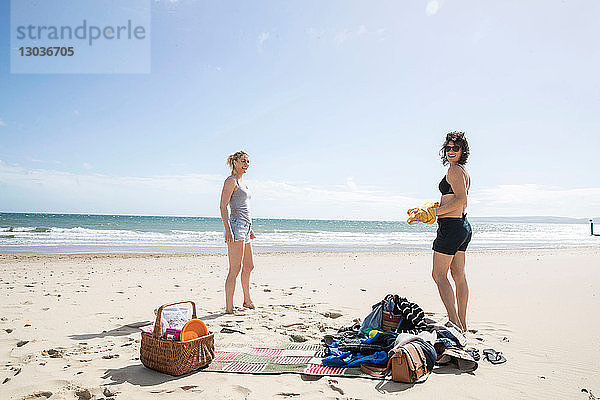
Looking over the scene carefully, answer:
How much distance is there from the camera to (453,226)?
14.5ft

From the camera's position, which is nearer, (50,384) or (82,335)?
(50,384)

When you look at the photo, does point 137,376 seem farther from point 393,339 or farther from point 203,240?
point 203,240

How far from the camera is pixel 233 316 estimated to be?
5309mm

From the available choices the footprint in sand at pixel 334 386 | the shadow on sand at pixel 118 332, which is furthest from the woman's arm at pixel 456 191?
the shadow on sand at pixel 118 332

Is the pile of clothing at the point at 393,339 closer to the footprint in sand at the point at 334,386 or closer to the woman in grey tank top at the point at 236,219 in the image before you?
the footprint in sand at the point at 334,386

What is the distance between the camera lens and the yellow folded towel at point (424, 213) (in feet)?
14.5

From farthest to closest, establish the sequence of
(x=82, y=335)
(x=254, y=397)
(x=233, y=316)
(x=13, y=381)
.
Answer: (x=233, y=316)
(x=82, y=335)
(x=13, y=381)
(x=254, y=397)

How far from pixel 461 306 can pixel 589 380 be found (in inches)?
58.8

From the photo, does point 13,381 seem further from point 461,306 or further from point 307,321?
point 461,306

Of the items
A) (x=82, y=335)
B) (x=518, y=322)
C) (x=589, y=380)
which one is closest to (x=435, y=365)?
(x=589, y=380)

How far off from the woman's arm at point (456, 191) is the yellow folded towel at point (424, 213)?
8 cm

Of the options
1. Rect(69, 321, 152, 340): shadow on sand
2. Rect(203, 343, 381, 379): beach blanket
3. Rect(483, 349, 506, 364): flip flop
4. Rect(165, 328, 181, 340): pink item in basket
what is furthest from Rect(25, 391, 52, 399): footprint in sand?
Rect(483, 349, 506, 364): flip flop

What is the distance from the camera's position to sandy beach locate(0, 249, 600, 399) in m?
3.01

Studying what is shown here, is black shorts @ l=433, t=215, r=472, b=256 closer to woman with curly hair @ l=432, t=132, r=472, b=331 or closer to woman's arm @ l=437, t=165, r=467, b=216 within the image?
woman with curly hair @ l=432, t=132, r=472, b=331
